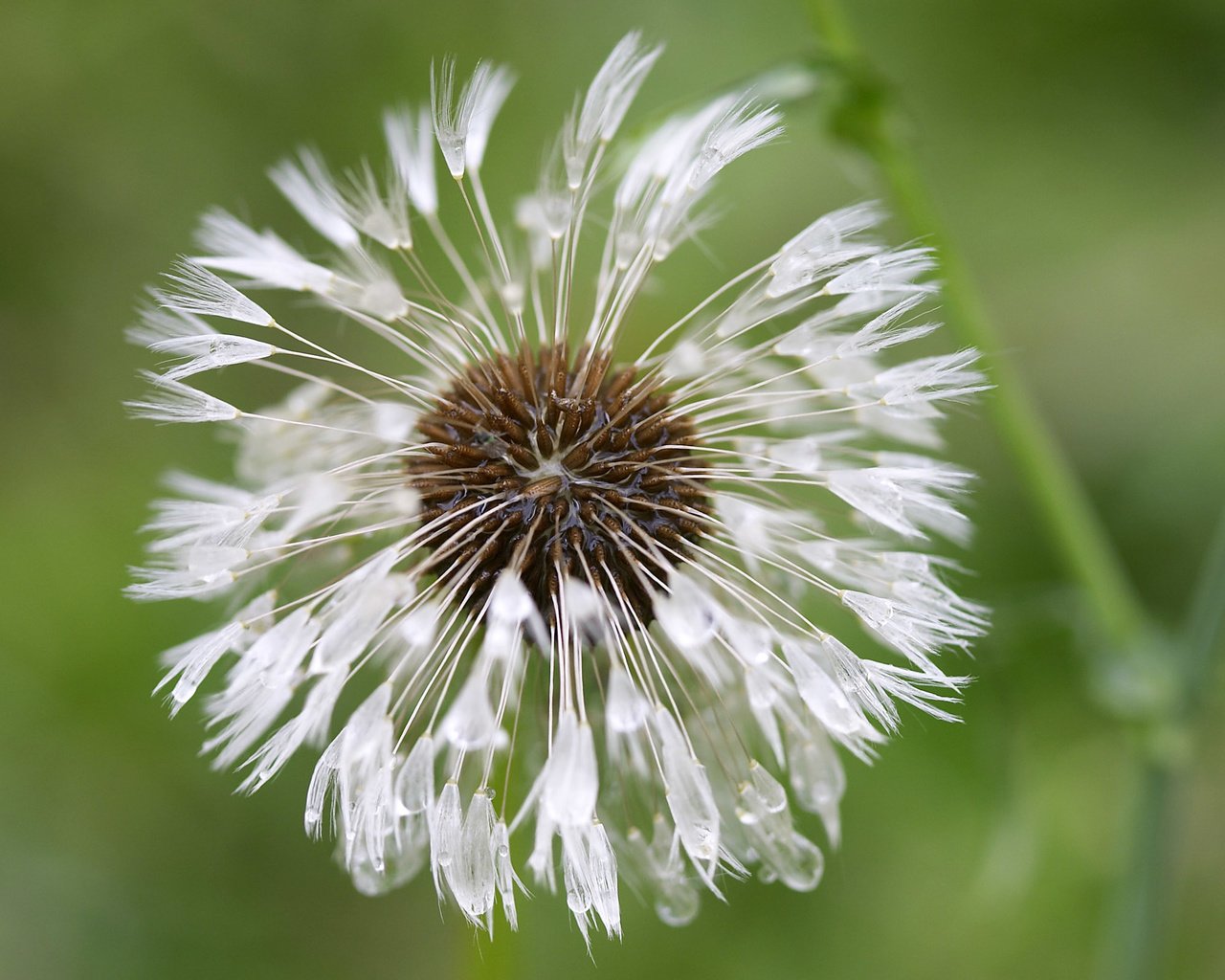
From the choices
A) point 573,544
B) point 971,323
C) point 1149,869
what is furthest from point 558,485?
point 1149,869

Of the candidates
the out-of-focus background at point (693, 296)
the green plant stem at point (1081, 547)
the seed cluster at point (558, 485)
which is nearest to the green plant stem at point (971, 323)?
the green plant stem at point (1081, 547)

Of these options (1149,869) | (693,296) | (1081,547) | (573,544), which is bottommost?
(1149,869)

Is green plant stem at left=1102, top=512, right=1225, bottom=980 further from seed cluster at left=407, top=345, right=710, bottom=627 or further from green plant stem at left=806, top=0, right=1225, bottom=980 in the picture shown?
seed cluster at left=407, top=345, right=710, bottom=627

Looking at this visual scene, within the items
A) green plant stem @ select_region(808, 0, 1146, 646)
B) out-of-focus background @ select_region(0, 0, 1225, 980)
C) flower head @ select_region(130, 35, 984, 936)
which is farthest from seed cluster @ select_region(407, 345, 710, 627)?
out-of-focus background @ select_region(0, 0, 1225, 980)

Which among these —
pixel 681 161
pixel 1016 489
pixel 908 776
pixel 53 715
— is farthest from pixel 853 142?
pixel 53 715

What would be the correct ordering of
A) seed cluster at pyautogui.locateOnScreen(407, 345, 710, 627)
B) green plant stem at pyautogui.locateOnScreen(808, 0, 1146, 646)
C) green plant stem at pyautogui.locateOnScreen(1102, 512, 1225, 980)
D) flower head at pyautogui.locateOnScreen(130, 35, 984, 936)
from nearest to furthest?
flower head at pyautogui.locateOnScreen(130, 35, 984, 936)
seed cluster at pyautogui.locateOnScreen(407, 345, 710, 627)
green plant stem at pyautogui.locateOnScreen(808, 0, 1146, 646)
green plant stem at pyautogui.locateOnScreen(1102, 512, 1225, 980)

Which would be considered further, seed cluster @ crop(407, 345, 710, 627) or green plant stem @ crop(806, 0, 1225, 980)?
green plant stem @ crop(806, 0, 1225, 980)

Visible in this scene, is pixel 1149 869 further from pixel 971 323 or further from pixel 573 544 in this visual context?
pixel 573 544

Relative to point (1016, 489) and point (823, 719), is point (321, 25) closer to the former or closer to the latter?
point (1016, 489)
